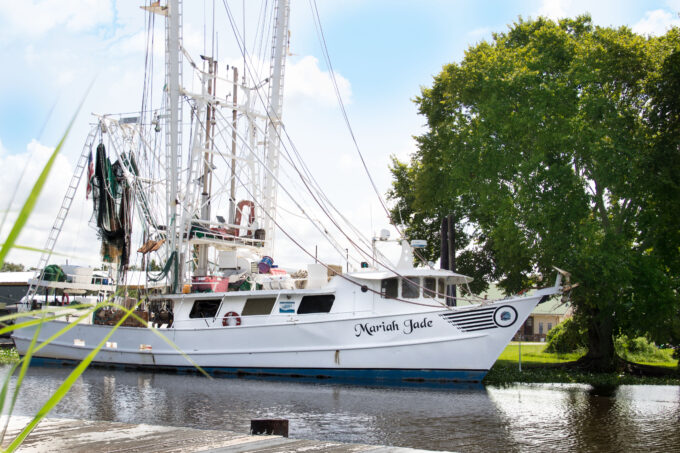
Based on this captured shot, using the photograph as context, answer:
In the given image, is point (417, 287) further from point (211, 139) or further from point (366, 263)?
point (211, 139)

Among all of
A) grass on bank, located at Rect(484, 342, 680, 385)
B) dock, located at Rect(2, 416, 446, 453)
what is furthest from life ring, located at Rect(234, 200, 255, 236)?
dock, located at Rect(2, 416, 446, 453)

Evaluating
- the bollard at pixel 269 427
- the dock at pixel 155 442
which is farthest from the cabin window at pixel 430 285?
→ the dock at pixel 155 442

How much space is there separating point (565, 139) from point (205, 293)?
14.0 m

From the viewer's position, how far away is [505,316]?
1983 centimetres

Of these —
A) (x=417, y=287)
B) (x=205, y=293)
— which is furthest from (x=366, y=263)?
(x=205, y=293)

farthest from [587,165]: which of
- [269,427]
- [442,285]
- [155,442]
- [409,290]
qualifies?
[155,442]

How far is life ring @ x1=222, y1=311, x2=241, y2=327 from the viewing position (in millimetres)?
22656

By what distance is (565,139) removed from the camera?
2253cm

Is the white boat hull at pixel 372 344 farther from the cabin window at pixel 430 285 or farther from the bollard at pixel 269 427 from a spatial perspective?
the bollard at pixel 269 427

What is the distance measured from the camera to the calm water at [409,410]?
436 inches

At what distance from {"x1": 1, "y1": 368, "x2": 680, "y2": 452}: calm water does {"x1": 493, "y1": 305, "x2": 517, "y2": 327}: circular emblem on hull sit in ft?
6.63

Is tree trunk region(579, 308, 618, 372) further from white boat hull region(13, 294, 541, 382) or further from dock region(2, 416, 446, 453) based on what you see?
dock region(2, 416, 446, 453)

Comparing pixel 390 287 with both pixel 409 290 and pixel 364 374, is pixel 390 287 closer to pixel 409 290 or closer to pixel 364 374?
pixel 409 290

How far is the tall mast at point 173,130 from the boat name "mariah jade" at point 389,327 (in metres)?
7.68
